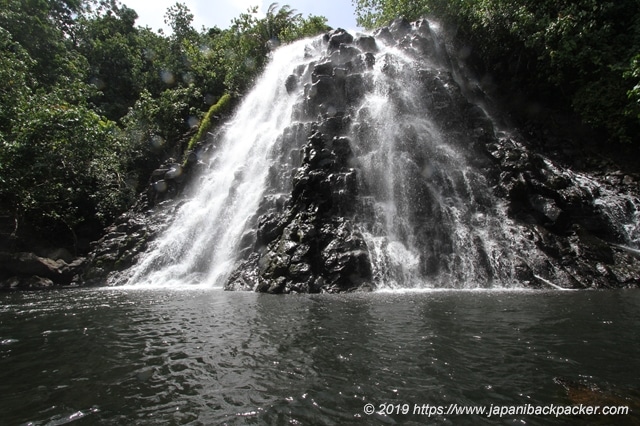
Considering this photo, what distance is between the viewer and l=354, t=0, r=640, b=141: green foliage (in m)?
20.1

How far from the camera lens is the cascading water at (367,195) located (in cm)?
1457

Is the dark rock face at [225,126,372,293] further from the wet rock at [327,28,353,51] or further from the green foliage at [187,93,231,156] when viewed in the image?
the green foliage at [187,93,231,156]

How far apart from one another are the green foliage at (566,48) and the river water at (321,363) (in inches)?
603

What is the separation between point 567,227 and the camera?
52.5ft

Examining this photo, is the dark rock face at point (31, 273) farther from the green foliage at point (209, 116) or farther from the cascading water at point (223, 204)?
the green foliage at point (209, 116)

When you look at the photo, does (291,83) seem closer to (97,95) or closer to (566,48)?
(566,48)

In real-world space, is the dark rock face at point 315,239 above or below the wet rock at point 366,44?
below

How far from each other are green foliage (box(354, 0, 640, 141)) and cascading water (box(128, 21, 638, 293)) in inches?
124

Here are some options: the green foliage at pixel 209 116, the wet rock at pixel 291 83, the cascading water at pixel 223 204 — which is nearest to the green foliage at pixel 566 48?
the wet rock at pixel 291 83

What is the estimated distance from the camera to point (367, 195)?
1823cm

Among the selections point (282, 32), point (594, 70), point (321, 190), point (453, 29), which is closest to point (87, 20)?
point (282, 32)

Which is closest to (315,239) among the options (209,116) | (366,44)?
(366,44)

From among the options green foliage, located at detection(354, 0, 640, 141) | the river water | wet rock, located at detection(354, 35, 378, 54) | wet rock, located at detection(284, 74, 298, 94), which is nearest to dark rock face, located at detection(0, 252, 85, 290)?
the river water

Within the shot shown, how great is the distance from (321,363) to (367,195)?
43.2ft
